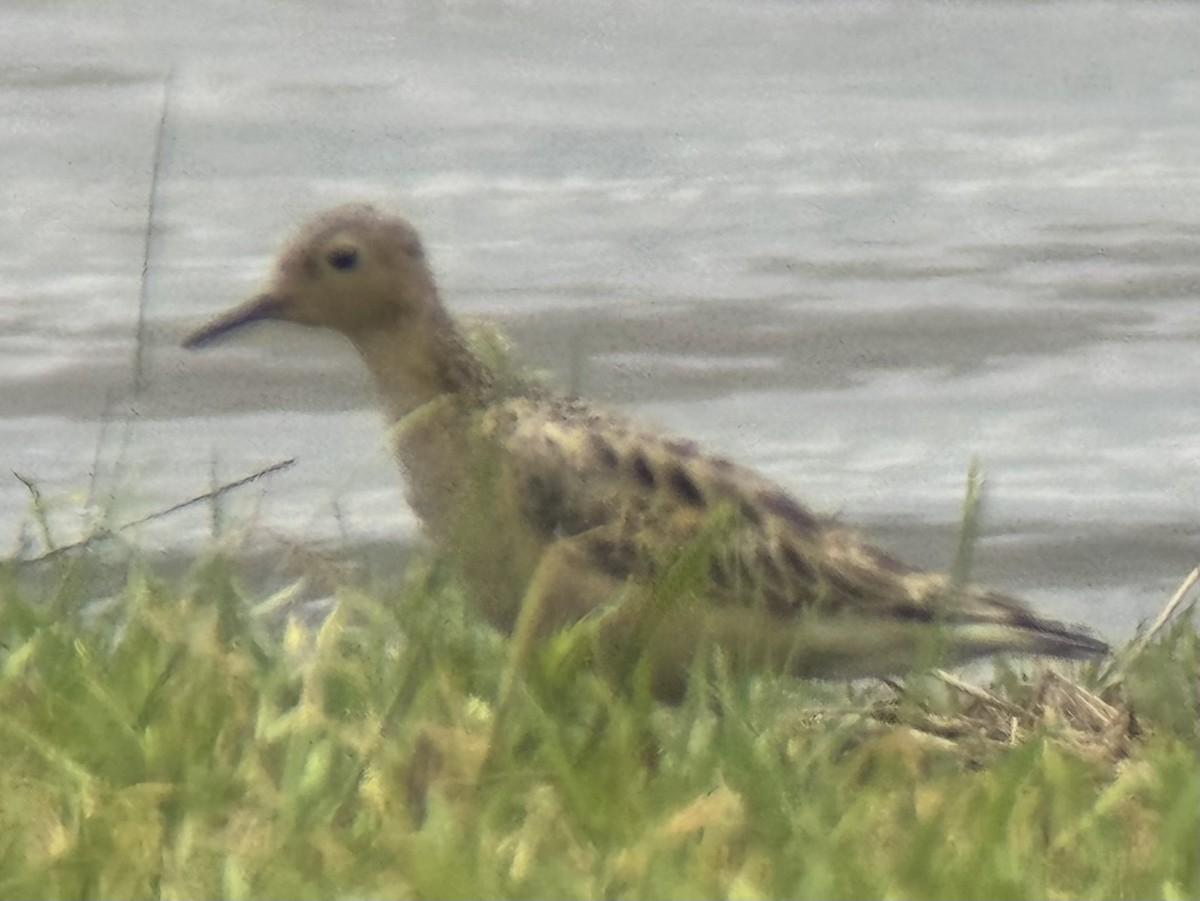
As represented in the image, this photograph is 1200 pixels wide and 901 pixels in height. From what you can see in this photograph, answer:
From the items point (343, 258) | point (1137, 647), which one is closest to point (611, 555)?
point (343, 258)

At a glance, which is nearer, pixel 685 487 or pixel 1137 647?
pixel 685 487

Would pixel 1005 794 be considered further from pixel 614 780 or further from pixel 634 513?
pixel 634 513

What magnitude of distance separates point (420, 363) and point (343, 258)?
0.31 metres

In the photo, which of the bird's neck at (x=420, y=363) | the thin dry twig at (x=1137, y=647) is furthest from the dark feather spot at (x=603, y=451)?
the thin dry twig at (x=1137, y=647)

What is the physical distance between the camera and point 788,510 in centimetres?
570

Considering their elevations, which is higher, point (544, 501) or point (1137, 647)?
point (544, 501)

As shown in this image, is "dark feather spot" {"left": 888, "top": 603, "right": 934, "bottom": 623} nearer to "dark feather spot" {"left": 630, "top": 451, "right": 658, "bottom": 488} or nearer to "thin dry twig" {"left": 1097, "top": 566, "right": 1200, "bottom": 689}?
"thin dry twig" {"left": 1097, "top": 566, "right": 1200, "bottom": 689}

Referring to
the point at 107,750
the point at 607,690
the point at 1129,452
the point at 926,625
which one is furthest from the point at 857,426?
the point at 107,750

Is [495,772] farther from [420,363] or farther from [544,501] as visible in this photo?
[420,363]

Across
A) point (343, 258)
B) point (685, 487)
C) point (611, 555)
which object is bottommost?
point (611, 555)

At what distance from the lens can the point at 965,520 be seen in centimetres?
483

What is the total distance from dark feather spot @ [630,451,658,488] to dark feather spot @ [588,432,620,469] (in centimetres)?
4

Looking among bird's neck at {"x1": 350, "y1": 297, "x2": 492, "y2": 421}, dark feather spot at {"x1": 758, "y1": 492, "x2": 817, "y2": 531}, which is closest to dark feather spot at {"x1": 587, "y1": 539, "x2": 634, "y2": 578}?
dark feather spot at {"x1": 758, "y1": 492, "x2": 817, "y2": 531}

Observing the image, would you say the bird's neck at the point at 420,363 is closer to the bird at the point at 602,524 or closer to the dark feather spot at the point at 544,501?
the bird at the point at 602,524
